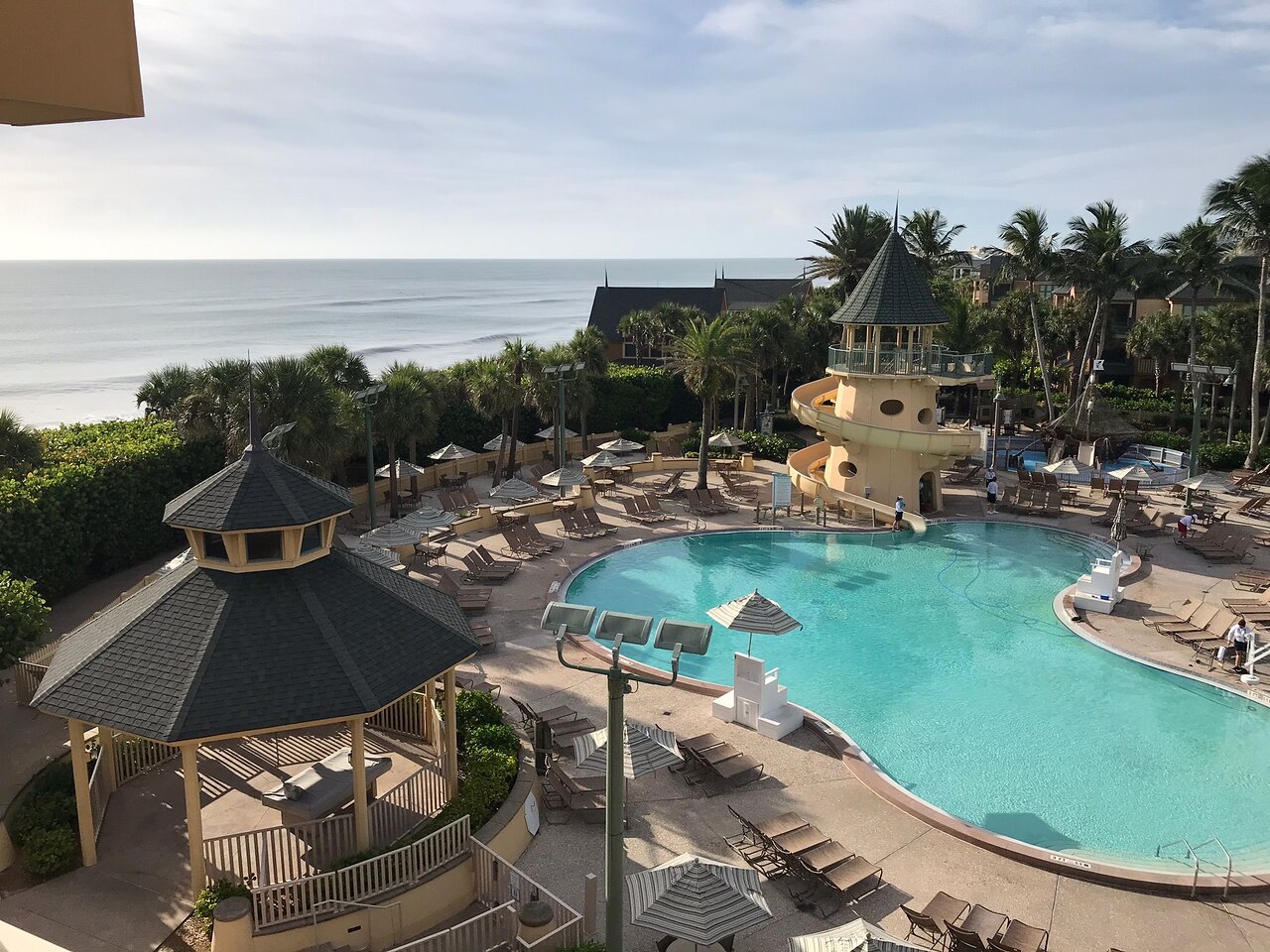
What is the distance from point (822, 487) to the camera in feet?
106

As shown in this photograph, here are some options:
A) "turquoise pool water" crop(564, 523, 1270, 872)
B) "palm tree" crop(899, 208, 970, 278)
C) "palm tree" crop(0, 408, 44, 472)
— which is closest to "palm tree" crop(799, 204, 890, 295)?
"palm tree" crop(899, 208, 970, 278)

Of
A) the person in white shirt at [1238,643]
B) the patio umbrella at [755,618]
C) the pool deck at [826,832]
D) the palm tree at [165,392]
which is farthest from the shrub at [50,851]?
the palm tree at [165,392]

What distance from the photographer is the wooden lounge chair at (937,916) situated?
35.4 ft

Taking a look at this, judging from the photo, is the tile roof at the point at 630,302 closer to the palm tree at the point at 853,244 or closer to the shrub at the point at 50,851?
the palm tree at the point at 853,244

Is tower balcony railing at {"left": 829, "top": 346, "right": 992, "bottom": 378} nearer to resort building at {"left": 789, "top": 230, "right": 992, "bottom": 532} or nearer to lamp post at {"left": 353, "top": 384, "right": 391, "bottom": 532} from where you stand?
resort building at {"left": 789, "top": 230, "right": 992, "bottom": 532}

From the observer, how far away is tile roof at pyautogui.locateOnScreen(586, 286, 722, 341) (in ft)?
220

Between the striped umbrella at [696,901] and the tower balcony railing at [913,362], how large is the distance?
24.3m

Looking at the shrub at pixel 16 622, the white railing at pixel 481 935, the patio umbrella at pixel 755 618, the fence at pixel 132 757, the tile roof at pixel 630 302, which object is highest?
the tile roof at pixel 630 302

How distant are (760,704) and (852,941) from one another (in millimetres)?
6826

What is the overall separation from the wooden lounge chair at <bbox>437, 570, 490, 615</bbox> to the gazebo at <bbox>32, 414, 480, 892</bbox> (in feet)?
26.8

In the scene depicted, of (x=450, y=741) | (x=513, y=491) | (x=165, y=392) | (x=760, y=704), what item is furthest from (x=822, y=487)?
(x=165, y=392)

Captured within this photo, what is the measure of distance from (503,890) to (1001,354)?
160ft

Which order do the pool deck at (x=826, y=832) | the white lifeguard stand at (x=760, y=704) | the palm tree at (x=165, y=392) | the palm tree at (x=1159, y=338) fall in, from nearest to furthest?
the pool deck at (x=826, y=832) → the white lifeguard stand at (x=760, y=704) → the palm tree at (x=165, y=392) → the palm tree at (x=1159, y=338)

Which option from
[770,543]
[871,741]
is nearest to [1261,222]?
[770,543]
